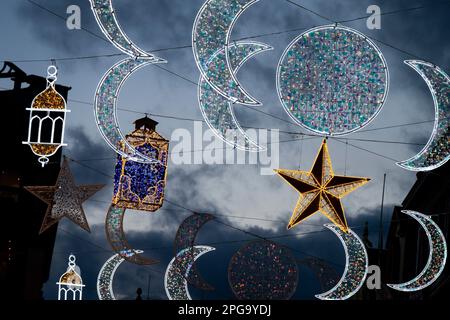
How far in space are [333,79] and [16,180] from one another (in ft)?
49.6

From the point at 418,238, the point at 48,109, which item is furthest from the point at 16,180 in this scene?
the point at 418,238

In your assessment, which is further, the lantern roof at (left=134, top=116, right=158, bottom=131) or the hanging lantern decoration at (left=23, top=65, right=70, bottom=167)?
the lantern roof at (left=134, top=116, right=158, bottom=131)

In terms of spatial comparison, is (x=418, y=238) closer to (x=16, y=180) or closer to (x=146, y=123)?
(x=16, y=180)

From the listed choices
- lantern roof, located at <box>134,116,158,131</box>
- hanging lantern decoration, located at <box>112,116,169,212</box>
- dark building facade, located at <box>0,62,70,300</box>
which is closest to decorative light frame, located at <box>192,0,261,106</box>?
hanging lantern decoration, located at <box>112,116,169,212</box>

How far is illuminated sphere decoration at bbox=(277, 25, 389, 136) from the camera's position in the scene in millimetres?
14703

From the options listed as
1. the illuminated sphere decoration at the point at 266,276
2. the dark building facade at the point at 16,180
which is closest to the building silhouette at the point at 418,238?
the illuminated sphere decoration at the point at 266,276

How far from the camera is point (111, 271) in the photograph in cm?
2070

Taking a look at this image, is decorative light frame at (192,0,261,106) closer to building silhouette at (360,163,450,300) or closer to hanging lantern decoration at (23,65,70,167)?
hanging lantern decoration at (23,65,70,167)

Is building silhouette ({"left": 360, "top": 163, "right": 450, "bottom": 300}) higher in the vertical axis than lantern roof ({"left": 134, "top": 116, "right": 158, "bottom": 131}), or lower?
lower

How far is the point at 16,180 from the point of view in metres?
27.6

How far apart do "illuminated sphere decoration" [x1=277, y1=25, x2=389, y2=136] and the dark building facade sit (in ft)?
40.3

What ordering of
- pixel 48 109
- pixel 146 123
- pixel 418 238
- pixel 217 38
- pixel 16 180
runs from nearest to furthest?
pixel 217 38 < pixel 48 109 < pixel 146 123 < pixel 16 180 < pixel 418 238

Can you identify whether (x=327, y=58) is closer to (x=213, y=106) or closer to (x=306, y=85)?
(x=306, y=85)

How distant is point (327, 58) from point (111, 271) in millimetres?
8165
